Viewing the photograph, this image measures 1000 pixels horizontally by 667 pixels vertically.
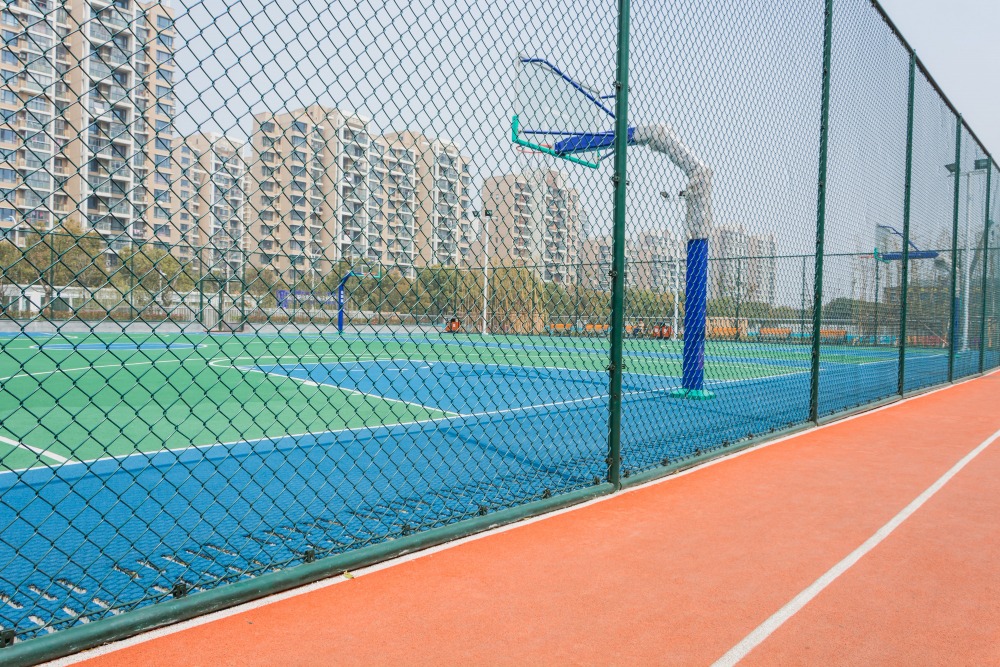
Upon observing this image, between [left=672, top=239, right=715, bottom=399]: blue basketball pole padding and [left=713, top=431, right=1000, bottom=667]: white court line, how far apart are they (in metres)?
3.74

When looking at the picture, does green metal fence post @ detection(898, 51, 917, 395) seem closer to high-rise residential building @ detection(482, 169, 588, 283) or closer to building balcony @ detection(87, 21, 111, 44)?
high-rise residential building @ detection(482, 169, 588, 283)

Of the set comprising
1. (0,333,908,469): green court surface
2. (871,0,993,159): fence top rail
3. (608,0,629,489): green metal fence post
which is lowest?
(0,333,908,469): green court surface

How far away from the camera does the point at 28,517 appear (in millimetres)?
3404

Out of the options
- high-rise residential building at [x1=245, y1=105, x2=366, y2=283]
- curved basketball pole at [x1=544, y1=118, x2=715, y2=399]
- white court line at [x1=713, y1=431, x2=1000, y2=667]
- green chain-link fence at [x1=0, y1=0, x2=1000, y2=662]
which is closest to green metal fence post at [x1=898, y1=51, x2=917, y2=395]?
green chain-link fence at [x1=0, y1=0, x2=1000, y2=662]

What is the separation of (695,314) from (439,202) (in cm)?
490

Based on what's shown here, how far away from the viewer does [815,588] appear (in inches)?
108

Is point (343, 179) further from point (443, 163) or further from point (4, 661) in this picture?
point (4, 661)

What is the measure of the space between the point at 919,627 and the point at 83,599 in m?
3.03

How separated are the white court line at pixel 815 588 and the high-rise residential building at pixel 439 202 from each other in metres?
2.39

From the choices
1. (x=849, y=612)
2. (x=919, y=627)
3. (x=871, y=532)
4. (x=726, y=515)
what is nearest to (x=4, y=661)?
(x=849, y=612)

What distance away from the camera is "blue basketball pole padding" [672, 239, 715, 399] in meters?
7.99

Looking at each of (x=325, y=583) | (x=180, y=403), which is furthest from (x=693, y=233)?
(x=180, y=403)

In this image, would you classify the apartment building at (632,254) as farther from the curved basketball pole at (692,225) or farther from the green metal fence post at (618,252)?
the curved basketball pole at (692,225)

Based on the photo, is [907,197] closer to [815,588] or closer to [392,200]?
[815,588]
